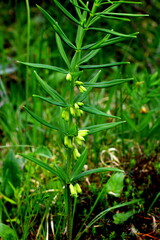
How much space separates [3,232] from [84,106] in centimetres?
81

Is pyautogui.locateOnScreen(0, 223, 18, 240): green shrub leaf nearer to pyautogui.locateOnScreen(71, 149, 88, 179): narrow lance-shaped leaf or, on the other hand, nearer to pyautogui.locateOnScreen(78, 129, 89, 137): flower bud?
pyautogui.locateOnScreen(71, 149, 88, 179): narrow lance-shaped leaf

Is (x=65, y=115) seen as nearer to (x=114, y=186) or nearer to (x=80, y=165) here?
(x=80, y=165)

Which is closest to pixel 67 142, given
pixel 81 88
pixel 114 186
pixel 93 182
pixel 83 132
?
pixel 83 132

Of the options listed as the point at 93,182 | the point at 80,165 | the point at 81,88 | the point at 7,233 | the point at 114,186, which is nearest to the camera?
the point at 81,88

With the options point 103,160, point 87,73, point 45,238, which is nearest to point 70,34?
point 87,73

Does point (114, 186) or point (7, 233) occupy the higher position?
point (114, 186)

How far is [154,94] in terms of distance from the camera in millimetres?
2396

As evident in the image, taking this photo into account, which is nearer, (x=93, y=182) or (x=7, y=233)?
(x=7, y=233)

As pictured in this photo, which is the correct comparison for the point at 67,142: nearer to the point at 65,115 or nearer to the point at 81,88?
the point at 65,115

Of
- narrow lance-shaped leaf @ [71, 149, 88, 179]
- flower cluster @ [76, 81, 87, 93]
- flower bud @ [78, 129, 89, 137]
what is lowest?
narrow lance-shaped leaf @ [71, 149, 88, 179]

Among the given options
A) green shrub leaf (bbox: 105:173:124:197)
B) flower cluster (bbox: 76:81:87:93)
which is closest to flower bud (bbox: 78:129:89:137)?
flower cluster (bbox: 76:81:87:93)

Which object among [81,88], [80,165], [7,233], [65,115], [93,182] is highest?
[81,88]

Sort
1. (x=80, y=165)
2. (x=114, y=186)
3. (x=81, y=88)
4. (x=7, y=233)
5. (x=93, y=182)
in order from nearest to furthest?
(x=81, y=88), (x=80, y=165), (x=7, y=233), (x=114, y=186), (x=93, y=182)

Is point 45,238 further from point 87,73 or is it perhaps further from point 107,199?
point 87,73
